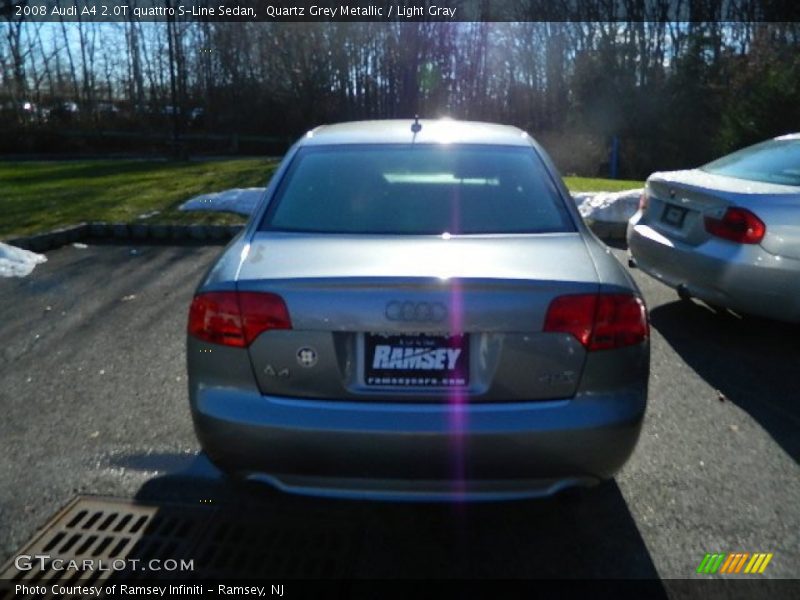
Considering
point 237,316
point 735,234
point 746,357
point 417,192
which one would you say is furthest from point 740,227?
point 237,316

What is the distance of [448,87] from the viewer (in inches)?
1165

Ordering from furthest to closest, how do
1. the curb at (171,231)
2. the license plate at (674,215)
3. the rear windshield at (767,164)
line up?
the curb at (171,231) → the license plate at (674,215) → the rear windshield at (767,164)

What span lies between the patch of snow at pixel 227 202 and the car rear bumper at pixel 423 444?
347 inches

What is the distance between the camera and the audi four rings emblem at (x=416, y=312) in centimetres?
257

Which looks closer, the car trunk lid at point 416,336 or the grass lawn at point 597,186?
the car trunk lid at point 416,336

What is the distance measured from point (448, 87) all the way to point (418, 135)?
88.0 ft

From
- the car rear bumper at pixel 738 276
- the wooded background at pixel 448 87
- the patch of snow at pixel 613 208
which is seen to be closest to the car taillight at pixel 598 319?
the car rear bumper at pixel 738 276

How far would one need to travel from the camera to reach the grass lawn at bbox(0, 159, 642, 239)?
10.7 meters

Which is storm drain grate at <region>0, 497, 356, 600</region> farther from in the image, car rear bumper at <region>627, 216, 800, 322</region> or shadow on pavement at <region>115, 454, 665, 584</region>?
car rear bumper at <region>627, 216, 800, 322</region>

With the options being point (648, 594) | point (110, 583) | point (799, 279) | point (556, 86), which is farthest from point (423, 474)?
point (556, 86)

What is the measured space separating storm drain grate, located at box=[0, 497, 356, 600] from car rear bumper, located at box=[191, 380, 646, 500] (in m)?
0.36

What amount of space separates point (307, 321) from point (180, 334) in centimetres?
339

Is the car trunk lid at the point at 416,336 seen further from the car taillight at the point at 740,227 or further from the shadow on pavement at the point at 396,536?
the car taillight at the point at 740,227

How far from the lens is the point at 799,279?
16.4ft
